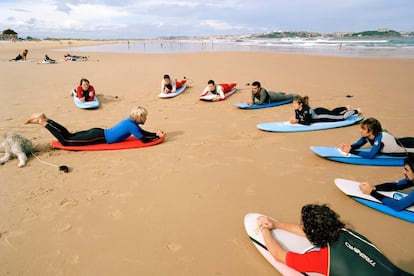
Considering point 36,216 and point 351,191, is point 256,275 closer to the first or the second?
point 351,191

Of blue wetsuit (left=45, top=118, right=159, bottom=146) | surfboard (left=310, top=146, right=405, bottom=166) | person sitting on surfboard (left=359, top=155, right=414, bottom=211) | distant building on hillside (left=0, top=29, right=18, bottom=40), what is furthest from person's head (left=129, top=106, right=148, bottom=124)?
distant building on hillside (left=0, top=29, right=18, bottom=40)

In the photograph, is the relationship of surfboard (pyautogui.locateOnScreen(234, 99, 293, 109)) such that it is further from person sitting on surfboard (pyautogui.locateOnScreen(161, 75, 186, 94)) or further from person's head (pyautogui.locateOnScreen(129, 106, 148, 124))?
person's head (pyautogui.locateOnScreen(129, 106, 148, 124))

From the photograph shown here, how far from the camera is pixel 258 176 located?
4.50 meters

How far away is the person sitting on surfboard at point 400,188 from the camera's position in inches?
124

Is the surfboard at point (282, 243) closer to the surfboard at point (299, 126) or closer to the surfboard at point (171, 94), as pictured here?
the surfboard at point (299, 126)

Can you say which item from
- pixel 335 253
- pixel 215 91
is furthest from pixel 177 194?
pixel 215 91

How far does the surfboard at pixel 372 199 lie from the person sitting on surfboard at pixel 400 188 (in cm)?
6

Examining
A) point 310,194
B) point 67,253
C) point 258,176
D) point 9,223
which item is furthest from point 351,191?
point 9,223

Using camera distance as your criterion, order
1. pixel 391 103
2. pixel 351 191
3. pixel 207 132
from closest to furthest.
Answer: pixel 351 191 → pixel 207 132 → pixel 391 103

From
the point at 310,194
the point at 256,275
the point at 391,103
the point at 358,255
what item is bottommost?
the point at 256,275

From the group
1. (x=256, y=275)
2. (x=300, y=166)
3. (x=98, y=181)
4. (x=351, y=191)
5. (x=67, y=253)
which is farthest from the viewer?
(x=300, y=166)

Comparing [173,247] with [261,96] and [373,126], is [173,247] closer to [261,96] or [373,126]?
[373,126]

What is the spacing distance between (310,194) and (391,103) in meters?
6.58

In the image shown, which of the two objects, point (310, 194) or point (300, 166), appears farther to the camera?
point (300, 166)
